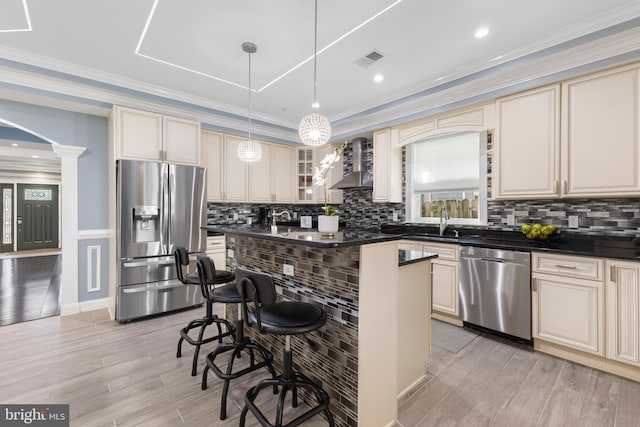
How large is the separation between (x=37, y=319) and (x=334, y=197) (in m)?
4.43

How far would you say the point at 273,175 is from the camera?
201 inches

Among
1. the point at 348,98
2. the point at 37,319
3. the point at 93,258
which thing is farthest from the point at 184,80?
the point at 37,319

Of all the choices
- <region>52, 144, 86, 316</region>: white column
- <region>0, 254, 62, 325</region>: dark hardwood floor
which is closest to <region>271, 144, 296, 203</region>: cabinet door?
<region>52, 144, 86, 316</region>: white column

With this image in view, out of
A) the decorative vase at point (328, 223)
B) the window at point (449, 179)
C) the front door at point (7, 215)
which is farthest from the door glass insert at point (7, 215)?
the window at point (449, 179)

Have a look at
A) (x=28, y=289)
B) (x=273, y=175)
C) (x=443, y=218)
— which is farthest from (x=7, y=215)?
(x=443, y=218)

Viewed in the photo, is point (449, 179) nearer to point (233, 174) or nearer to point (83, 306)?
point (233, 174)

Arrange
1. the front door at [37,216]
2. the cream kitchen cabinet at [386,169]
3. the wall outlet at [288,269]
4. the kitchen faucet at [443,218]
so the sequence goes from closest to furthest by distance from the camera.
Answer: the wall outlet at [288,269] < the kitchen faucet at [443,218] < the cream kitchen cabinet at [386,169] < the front door at [37,216]

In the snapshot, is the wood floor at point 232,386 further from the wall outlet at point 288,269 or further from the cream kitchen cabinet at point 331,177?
the cream kitchen cabinet at point 331,177

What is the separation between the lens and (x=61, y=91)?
315 centimetres

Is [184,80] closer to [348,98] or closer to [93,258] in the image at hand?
[348,98]

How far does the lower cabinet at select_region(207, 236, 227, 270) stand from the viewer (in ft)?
13.3

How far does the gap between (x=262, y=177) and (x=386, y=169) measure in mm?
2145

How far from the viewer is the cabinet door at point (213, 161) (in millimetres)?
4293

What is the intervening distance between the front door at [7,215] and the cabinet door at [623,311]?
12.8m
